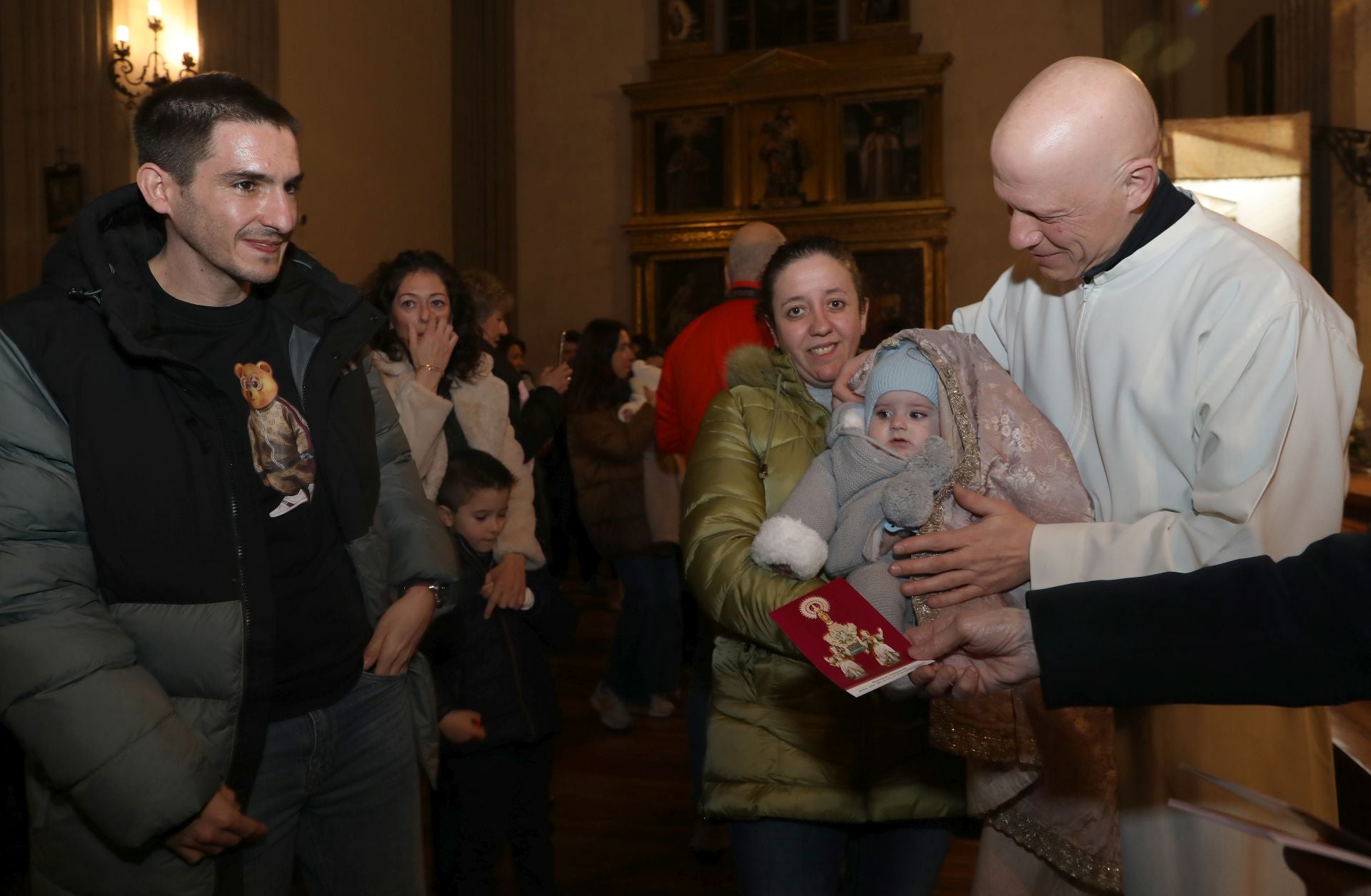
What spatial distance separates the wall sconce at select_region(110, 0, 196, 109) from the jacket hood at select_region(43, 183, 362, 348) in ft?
19.2

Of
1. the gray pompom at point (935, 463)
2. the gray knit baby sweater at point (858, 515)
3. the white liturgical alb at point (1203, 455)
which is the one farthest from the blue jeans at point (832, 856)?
the gray pompom at point (935, 463)

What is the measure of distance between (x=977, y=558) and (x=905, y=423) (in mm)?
366

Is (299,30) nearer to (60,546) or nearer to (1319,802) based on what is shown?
(60,546)

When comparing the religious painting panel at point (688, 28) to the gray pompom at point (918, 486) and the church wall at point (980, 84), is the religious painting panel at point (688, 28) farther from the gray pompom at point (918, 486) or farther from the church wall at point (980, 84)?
the gray pompom at point (918, 486)

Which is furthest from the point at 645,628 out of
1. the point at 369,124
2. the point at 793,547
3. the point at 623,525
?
the point at 369,124

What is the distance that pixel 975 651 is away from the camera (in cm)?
176

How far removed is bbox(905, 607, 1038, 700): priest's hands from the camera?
1.72m

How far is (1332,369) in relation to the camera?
1.85 metres

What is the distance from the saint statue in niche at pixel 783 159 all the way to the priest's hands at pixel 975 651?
1172 centimetres

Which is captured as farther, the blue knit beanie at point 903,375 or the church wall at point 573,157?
the church wall at point 573,157

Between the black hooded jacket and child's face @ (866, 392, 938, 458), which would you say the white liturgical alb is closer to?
child's face @ (866, 392, 938, 458)

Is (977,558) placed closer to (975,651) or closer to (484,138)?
(975,651)

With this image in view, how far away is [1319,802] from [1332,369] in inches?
31.4

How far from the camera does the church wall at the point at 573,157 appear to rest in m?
13.9
